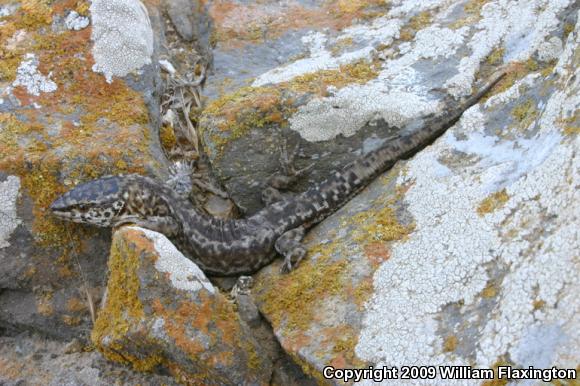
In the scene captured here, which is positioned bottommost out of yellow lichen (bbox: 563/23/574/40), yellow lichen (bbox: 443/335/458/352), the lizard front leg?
the lizard front leg

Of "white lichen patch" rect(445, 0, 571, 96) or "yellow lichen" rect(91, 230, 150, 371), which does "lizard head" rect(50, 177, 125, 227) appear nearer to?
"yellow lichen" rect(91, 230, 150, 371)

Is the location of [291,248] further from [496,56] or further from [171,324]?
[496,56]

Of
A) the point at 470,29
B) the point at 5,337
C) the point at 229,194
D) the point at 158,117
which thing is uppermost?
the point at 470,29

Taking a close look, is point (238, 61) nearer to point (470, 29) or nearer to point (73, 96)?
point (73, 96)

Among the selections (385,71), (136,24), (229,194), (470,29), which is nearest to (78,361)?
(229,194)

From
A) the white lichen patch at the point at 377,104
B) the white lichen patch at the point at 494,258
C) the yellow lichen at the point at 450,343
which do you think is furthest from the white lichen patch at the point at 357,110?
the yellow lichen at the point at 450,343

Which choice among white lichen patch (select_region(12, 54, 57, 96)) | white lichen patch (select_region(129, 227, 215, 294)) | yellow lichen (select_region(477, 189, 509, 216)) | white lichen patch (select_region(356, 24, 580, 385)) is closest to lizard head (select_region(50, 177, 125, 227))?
white lichen patch (select_region(129, 227, 215, 294))
